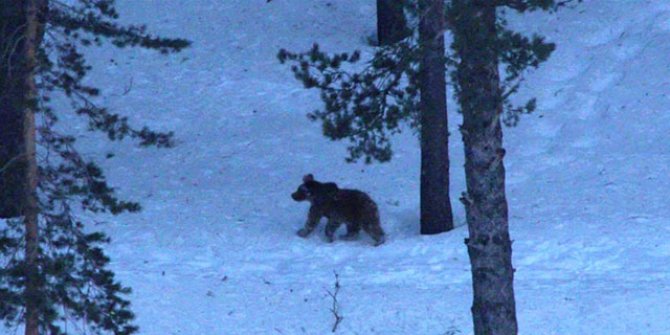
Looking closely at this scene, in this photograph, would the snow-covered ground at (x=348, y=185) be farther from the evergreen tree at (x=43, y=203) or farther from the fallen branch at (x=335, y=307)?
the evergreen tree at (x=43, y=203)

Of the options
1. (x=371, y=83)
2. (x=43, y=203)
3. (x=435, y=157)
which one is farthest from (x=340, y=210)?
(x=43, y=203)

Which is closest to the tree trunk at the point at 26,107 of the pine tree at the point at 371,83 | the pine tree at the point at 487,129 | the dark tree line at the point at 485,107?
the pine tree at the point at 371,83

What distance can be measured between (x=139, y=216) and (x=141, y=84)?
7882 mm

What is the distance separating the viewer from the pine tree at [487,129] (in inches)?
341

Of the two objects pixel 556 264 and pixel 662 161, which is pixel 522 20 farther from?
pixel 556 264

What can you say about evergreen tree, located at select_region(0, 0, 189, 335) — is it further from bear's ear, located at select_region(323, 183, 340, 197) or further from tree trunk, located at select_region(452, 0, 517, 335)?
bear's ear, located at select_region(323, 183, 340, 197)

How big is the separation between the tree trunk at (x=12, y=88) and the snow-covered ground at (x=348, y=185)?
10.3 ft

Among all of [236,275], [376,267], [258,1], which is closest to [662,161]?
[376,267]

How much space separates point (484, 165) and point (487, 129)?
286mm

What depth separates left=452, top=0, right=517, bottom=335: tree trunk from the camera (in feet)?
28.5

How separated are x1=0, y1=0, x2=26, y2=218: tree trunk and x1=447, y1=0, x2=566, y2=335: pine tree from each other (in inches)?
139

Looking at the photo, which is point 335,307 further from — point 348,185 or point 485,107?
point 348,185

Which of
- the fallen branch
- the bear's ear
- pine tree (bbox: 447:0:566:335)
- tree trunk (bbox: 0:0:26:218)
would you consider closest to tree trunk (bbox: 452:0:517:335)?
pine tree (bbox: 447:0:566:335)

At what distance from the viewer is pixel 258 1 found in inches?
1106
